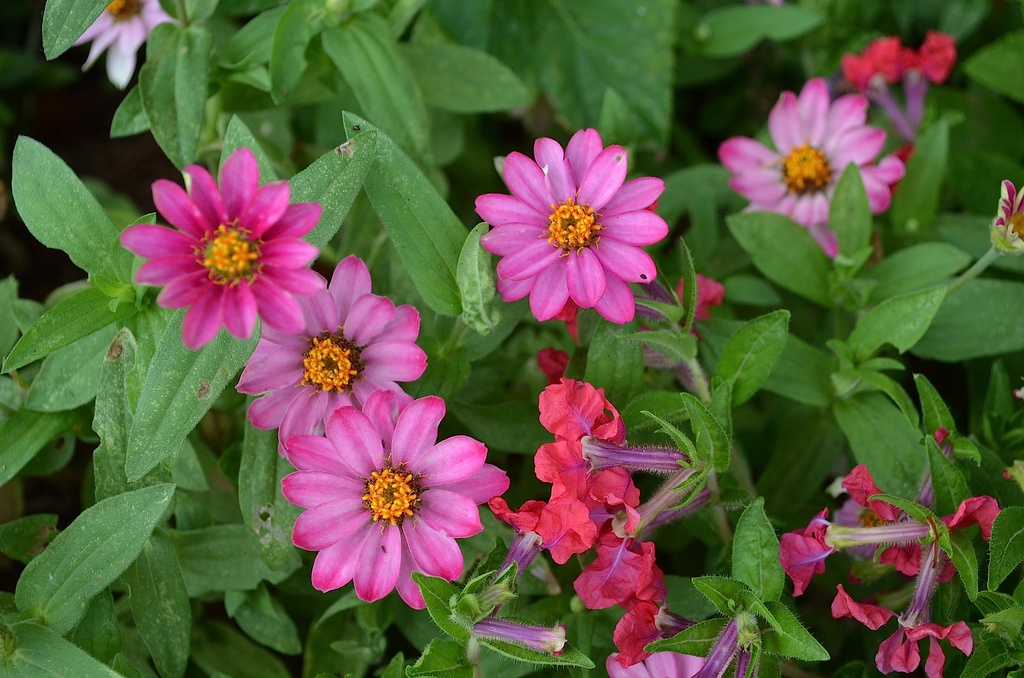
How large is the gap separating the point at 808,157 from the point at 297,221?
1170 millimetres

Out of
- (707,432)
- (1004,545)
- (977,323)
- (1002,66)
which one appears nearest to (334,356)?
(707,432)

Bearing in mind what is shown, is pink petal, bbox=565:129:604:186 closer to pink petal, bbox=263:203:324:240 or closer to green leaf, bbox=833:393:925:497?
pink petal, bbox=263:203:324:240

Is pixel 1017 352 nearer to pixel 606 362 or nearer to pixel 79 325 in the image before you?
pixel 606 362

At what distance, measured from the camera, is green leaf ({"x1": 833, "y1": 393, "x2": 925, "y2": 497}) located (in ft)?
4.85

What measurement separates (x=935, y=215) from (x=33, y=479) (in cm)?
198

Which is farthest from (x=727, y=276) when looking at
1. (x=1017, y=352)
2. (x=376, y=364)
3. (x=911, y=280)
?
(x=376, y=364)

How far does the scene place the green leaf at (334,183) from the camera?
4.06 feet

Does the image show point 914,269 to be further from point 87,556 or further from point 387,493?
point 87,556

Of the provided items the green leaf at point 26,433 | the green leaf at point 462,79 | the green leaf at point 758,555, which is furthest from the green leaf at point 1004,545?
the green leaf at point 26,433

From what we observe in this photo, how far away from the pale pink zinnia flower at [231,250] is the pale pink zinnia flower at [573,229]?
29 centimetres

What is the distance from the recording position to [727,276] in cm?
196

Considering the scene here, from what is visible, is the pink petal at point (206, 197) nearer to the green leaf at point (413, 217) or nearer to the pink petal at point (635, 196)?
the green leaf at point (413, 217)

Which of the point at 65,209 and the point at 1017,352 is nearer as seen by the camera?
the point at 65,209

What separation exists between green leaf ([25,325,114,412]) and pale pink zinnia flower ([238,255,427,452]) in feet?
0.95
